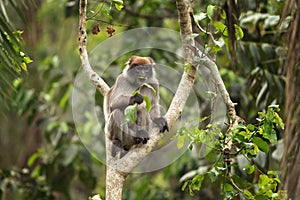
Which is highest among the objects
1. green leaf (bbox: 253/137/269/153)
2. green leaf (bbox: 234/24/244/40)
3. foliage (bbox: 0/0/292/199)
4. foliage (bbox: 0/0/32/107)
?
foliage (bbox: 0/0/32/107)

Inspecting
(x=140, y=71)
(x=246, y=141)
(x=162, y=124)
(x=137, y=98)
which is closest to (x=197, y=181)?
(x=246, y=141)

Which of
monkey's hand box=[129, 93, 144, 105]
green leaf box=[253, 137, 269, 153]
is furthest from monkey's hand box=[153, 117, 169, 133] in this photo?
green leaf box=[253, 137, 269, 153]

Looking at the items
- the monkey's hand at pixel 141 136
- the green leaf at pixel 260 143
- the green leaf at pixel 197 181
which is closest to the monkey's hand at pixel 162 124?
the monkey's hand at pixel 141 136

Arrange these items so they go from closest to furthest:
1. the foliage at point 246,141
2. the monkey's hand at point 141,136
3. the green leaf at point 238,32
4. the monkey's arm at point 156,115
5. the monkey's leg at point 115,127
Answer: the foliage at point 246,141 < the green leaf at point 238,32 < the monkey's arm at point 156,115 < the monkey's hand at point 141,136 < the monkey's leg at point 115,127

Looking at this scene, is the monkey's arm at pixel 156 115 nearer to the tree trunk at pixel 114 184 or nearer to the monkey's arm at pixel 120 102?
the monkey's arm at pixel 120 102

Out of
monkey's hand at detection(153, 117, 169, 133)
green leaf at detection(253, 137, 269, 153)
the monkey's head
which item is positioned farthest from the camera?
the monkey's head

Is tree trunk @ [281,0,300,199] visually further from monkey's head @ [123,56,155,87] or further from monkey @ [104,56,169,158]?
monkey's head @ [123,56,155,87]

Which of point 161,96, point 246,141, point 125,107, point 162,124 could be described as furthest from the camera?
point 161,96

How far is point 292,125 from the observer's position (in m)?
2.59

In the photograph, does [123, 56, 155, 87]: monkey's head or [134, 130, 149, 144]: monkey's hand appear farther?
[123, 56, 155, 87]: monkey's head

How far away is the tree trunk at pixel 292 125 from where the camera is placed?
7.98ft

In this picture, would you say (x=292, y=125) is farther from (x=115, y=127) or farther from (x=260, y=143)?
(x=115, y=127)

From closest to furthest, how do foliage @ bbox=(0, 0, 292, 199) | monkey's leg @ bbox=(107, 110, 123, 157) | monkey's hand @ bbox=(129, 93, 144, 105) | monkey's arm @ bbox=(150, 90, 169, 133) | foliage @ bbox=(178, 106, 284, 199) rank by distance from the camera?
foliage @ bbox=(178, 106, 284, 199), foliage @ bbox=(0, 0, 292, 199), monkey's arm @ bbox=(150, 90, 169, 133), monkey's hand @ bbox=(129, 93, 144, 105), monkey's leg @ bbox=(107, 110, 123, 157)

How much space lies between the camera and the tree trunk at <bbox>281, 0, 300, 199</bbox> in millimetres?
2434
